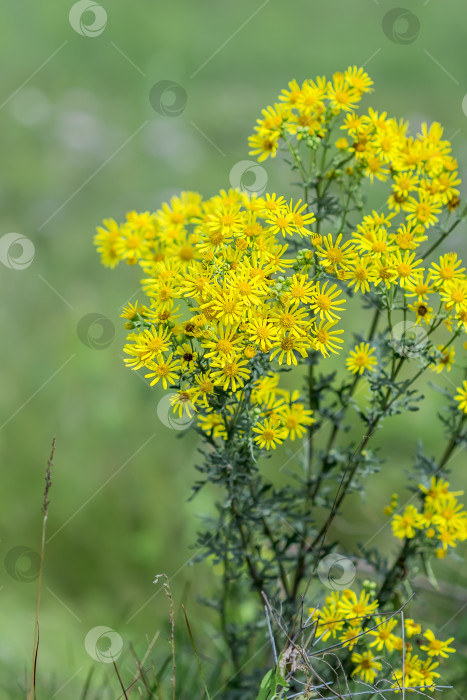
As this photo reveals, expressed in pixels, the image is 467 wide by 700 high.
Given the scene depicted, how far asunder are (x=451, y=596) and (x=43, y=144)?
2.64 m

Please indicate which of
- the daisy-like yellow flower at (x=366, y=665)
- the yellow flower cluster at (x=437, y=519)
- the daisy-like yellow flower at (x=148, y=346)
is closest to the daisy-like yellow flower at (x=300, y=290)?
the daisy-like yellow flower at (x=148, y=346)

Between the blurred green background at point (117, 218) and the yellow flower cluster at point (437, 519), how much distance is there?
543 millimetres

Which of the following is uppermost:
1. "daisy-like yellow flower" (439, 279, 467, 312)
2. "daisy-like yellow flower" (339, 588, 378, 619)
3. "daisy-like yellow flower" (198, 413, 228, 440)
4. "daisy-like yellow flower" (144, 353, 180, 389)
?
"daisy-like yellow flower" (439, 279, 467, 312)

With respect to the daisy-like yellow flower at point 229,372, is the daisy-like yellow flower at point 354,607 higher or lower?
lower

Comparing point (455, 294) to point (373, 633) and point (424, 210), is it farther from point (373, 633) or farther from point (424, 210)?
point (373, 633)

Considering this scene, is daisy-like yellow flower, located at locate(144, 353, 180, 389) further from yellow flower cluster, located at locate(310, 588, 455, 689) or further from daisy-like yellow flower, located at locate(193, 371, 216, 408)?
yellow flower cluster, located at locate(310, 588, 455, 689)

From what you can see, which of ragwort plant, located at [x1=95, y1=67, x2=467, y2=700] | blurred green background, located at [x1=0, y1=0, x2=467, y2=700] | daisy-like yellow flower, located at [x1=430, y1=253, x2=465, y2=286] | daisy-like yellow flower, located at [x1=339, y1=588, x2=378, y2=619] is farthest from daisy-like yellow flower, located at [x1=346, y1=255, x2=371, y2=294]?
blurred green background, located at [x1=0, y1=0, x2=467, y2=700]

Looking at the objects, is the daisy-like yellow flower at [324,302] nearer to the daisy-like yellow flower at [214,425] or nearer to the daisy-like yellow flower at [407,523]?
the daisy-like yellow flower at [214,425]

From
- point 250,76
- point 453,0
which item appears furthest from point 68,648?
point 453,0

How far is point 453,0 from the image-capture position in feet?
12.6

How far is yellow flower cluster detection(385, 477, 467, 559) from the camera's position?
1.54 metres

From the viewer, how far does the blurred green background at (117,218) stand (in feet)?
7.79

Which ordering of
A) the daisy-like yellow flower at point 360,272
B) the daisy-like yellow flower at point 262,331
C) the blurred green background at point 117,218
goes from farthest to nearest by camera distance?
the blurred green background at point 117,218, the daisy-like yellow flower at point 360,272, the daisy-like yellow flower at point 262,331

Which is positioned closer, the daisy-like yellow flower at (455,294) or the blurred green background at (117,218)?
the daisy-like yellow flower at (455,294)
